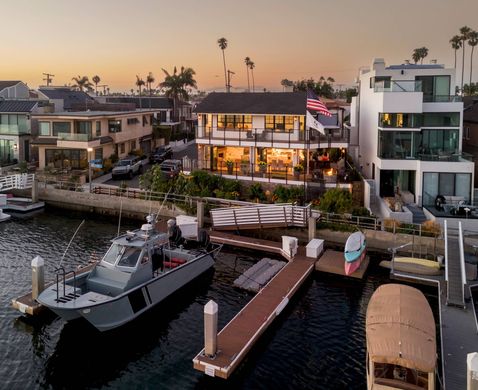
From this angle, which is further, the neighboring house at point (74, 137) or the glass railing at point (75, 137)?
the neighboring house at point (74, 137)

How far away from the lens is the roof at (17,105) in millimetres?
58372

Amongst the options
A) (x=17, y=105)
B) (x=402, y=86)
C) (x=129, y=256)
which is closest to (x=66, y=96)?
(x=17, y=105)

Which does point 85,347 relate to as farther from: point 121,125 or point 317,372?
point 121,125

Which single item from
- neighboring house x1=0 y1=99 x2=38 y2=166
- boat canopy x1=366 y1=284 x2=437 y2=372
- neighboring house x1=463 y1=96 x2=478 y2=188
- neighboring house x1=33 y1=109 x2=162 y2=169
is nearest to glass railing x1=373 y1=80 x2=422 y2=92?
neighboring house x1=463 y1=96 x2=478 y2=188

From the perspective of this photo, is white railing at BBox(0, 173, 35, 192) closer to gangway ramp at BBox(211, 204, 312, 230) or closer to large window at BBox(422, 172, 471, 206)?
gangway ramp at BBox(211, 204, 312, 230)

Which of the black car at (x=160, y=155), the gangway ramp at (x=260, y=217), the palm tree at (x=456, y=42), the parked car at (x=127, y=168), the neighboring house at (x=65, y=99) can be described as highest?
the palm tree at (x=456, y=42)

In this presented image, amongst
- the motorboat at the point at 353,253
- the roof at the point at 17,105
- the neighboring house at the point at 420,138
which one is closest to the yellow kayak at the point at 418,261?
the motorboat at the point at 353,253

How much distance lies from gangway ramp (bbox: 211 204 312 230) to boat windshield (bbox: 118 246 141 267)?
12397mm

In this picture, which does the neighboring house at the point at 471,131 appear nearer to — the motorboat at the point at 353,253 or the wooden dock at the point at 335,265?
the wooden dock at the point at 335,265

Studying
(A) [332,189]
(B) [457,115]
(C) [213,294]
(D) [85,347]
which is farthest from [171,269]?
(B) [457,115]

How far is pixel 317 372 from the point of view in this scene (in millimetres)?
17438

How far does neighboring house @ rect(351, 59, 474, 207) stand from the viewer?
3559 centimetres

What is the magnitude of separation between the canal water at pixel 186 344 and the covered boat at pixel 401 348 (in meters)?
1.93

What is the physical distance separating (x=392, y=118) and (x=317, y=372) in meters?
26.1
